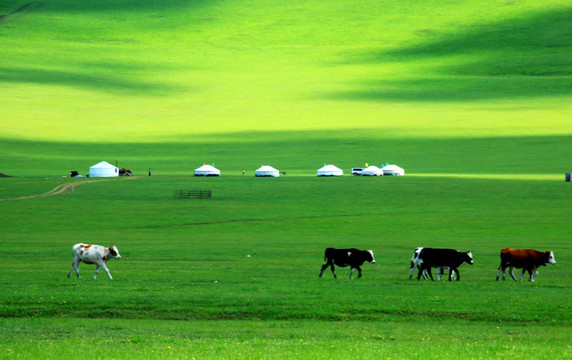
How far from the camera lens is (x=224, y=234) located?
5006cm

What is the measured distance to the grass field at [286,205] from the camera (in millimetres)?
18422

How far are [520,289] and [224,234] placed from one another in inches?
1108

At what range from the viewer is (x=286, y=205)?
6919 centimetres

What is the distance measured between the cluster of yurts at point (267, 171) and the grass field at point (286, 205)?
4.50m

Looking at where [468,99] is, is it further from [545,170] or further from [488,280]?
[488,280]

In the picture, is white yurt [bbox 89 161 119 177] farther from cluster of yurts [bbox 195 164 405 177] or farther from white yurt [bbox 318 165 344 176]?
white yurt [bbox 318 165 344 176]

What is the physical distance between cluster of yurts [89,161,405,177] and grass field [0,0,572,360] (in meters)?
4.50

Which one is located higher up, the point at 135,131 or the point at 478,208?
the point at 135,131

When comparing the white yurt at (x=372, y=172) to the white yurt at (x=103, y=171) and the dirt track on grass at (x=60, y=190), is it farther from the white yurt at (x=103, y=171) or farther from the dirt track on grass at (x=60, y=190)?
the dirt track on grass at (x=60, y=190)

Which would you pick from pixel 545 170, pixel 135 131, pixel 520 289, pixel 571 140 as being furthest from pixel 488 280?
pixel 135 131

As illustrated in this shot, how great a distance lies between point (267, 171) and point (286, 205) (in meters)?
31.7

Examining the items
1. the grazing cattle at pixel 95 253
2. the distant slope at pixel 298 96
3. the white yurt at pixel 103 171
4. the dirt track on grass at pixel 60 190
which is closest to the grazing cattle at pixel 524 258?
the grazing cattle at pixel 95 253

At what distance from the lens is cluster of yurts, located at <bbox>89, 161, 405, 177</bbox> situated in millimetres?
100500

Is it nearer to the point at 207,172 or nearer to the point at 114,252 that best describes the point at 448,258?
the point at 114,252
